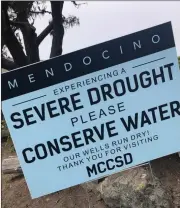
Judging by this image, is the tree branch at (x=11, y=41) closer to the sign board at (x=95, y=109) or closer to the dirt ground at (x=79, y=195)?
the dirt ground at (x=79, y=195)

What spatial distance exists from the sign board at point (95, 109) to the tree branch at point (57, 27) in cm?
399

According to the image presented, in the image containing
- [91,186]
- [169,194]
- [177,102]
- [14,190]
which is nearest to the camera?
[177,102]

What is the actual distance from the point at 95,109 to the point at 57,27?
4.54m

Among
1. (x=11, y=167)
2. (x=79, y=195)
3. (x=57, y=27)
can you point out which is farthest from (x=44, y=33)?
(x=79, y=195)

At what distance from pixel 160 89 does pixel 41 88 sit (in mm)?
651

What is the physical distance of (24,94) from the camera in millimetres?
2176

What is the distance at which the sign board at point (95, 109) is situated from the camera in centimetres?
216

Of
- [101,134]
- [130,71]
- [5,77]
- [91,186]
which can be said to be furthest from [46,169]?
[91,186]

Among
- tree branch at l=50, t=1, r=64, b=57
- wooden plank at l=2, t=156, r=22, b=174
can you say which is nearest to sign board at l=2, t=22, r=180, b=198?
wooden plank at l=2, t=156, r=22, b=174

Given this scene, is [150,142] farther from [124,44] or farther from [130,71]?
[124,44]

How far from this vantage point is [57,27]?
6562 mm

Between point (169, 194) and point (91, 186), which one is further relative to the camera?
point (91, 186)

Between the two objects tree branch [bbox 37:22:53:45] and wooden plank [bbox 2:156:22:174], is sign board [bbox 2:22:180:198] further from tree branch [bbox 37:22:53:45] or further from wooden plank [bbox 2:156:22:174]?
tree branch [bbox 37:22:53:45]

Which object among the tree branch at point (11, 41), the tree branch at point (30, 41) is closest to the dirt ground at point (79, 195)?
the tree branch at point (11, 41)
